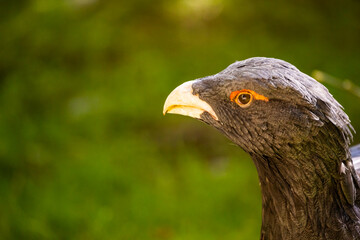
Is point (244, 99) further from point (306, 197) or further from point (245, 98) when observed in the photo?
point (306, 197)

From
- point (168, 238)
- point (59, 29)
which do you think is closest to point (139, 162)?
point (168, 238)

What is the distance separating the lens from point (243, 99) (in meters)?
2.30

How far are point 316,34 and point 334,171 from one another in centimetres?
504

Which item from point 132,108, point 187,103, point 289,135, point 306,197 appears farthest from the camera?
point 132,108

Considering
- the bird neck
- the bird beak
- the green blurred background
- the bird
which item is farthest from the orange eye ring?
the green blurred background

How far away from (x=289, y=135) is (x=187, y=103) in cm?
54

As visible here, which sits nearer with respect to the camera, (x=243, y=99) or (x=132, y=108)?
(x=243, y=99)

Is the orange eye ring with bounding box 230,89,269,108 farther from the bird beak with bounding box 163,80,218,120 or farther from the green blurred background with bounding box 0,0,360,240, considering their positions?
the green blurred background with bounding box 0,0,360,240

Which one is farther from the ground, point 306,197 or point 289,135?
point 289,135

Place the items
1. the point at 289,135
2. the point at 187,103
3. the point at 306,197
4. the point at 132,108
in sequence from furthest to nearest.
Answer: the point at 132,108, the point at 187,103, the point at 306,197, the point at 289,135

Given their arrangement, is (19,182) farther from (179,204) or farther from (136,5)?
(136,5)

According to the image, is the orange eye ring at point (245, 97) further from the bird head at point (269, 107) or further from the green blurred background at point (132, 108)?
the green blurred background at point (132, 108)

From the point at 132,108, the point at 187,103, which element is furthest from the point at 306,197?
the point at 132,108

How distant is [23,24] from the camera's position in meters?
7.66
